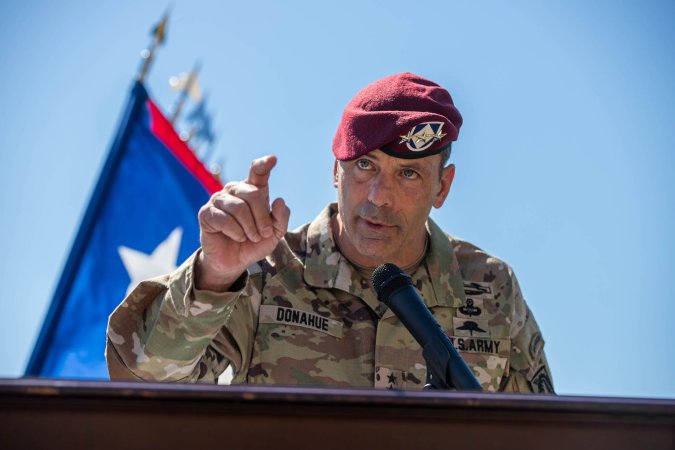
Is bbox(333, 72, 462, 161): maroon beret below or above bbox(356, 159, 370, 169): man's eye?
above

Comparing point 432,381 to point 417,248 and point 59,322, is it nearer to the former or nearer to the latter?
point 417,248

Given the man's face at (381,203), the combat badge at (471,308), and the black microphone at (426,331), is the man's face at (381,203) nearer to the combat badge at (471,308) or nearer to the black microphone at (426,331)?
the combat badge at (471,308)

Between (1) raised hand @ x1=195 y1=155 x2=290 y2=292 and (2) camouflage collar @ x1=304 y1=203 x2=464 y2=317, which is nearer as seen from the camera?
(1) raised hand @ x1=195 y1=155 x2=290 y2=292

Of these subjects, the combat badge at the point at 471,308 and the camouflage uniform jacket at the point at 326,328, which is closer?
the camouflage uniform jacket at the point at 326,328

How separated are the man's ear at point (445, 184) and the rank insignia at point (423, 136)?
313 mm

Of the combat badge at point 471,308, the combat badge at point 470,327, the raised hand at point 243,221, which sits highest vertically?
the combat badge at point 471,308

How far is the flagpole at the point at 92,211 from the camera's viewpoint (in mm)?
6344

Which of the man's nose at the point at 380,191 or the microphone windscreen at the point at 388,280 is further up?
the man's nose at the point at 380,191

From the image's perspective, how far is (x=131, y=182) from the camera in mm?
7258

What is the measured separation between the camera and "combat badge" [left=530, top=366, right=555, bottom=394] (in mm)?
3695

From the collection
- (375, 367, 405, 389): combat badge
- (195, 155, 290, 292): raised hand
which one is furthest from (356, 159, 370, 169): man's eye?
(195, 155, 290, 292): raised hand

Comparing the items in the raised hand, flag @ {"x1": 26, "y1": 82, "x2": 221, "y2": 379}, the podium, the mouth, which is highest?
flag @ {"x1": 26, "y1": 82, "x2": 221, "y2": 379}

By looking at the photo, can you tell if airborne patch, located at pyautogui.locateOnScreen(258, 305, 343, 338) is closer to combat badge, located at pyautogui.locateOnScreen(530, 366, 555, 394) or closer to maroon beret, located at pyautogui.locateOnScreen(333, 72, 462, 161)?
maroon beret, located at pyautogui.locateOnScreen(333, 72, 462, 161)

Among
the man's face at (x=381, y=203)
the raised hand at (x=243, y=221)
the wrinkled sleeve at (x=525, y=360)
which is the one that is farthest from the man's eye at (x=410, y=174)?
the raised hand at (x=243, y=221)
